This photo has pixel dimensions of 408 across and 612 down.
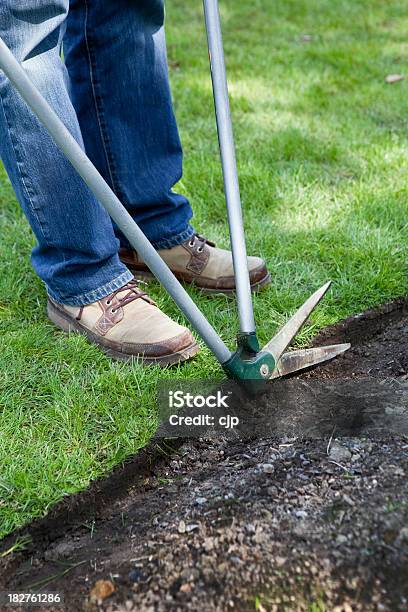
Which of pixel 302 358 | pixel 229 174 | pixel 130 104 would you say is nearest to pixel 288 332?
pixel 302 358

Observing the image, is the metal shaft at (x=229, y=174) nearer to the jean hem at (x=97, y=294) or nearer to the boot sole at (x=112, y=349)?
the boot sole at (x=112, y=349)

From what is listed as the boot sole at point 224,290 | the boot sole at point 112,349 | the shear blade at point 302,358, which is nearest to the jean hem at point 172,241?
the boot sole at point 224,290

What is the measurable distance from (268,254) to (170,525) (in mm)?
1301

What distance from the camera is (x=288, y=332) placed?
1.94 metres

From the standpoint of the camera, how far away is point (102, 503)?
1.68 m

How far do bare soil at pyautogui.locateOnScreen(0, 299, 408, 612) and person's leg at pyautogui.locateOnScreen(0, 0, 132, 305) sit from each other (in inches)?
23.3

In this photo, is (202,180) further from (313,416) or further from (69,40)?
(313,416)

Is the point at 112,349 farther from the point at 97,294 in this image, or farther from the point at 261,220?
the point at 261,220

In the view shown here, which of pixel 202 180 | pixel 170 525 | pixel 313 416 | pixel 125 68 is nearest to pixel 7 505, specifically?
pixel 170 525

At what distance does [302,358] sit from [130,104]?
0.99 meters

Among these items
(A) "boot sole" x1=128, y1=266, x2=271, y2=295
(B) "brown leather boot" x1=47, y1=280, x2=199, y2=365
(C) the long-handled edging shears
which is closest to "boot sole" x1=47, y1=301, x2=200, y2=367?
(B) "brown leather boot" x1=47, y1=280, x2=199, y2=365

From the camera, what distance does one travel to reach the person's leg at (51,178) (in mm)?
1744

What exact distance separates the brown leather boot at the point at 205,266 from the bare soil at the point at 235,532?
28.4 inches

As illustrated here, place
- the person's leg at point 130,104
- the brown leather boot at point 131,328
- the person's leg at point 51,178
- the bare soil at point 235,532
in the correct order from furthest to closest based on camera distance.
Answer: the person's leg at point 130,104 → the brown leather boot at point 131,328 → the person's leg at point 51,178 → the bare soil at point 235,532
